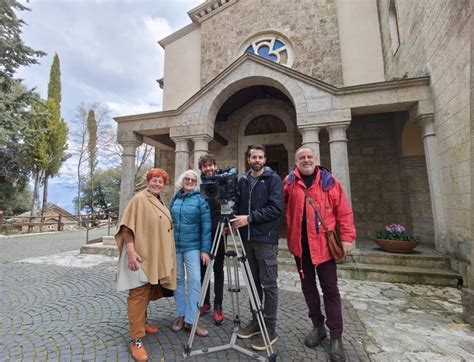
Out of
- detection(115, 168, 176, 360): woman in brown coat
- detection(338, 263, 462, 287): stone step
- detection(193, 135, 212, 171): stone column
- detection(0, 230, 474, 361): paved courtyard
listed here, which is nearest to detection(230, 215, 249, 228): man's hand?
detection(115, 168, 176, 360): woman in brown coat

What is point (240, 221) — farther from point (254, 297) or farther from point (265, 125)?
point (265, 125)

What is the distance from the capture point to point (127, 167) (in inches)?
272

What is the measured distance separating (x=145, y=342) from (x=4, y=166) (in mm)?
19292

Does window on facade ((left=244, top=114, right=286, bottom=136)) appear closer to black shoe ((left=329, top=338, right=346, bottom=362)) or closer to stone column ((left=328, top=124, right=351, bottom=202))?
stone column ((left=328, top=124, right=351, bottom=202))

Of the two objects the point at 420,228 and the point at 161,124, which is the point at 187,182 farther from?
the point at 420,228

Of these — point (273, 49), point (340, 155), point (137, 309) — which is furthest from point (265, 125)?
point (137, 309)

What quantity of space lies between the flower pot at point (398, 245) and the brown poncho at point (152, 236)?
4.84m

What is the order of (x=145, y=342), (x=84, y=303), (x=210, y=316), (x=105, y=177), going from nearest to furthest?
(x=145, y=342)
(x=210, y=316)
(x=84, y=303)
(x=105, y=177)

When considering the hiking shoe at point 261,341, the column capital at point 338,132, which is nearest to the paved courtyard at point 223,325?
the hiking shoe at point 261,341

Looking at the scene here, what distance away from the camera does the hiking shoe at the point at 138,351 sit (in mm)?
2133

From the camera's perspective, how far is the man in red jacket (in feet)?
7.36

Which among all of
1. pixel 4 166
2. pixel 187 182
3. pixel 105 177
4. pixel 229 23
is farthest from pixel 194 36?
pixel 105 177

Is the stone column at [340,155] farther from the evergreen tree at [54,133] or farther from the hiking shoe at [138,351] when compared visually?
the evergreen tree at [54,133]

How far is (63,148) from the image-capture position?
21.1 metres
